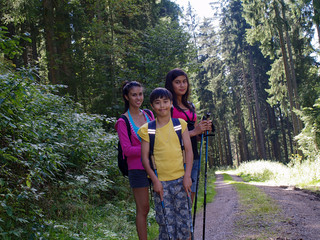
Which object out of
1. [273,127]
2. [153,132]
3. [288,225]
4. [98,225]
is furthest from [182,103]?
[273,127]

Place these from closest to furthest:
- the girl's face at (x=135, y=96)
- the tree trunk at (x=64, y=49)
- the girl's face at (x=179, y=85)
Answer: the girl's face at (x=179, y=85)
the girl's face at (x=135, y=96)
the tree trunk at (x=64, y=49)

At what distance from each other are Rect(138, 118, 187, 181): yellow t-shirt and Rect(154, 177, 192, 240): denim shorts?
82 millimetres

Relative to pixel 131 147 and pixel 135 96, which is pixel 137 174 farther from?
pixel 135 96

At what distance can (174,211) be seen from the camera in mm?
3107

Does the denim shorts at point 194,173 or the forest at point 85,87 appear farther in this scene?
the forest at point 85,87

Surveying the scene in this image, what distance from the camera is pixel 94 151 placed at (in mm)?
6094

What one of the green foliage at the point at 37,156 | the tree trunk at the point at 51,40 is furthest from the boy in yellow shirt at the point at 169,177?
the tree trunk at the point at 51,40

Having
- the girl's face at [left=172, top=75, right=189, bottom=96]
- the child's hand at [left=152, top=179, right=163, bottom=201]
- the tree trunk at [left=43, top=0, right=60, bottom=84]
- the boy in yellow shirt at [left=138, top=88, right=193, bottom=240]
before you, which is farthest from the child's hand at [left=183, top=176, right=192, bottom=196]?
the tree trunk at [left=43, top=0, right=60, bottom=84]

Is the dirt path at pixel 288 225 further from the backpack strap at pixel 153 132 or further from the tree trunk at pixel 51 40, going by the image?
the tree trunk at pixel 51 40

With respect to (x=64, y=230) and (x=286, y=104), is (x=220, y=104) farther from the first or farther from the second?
(x=64, y=230)

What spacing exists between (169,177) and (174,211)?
1.21 feet

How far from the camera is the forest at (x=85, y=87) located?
13.3 ft

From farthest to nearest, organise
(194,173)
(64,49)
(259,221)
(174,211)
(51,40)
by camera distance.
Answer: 1. (64,49)
2. (51,40)
3. (259,221)
4. (194,173)
5. (174,211)

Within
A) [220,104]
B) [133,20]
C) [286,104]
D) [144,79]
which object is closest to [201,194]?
[144,79]
